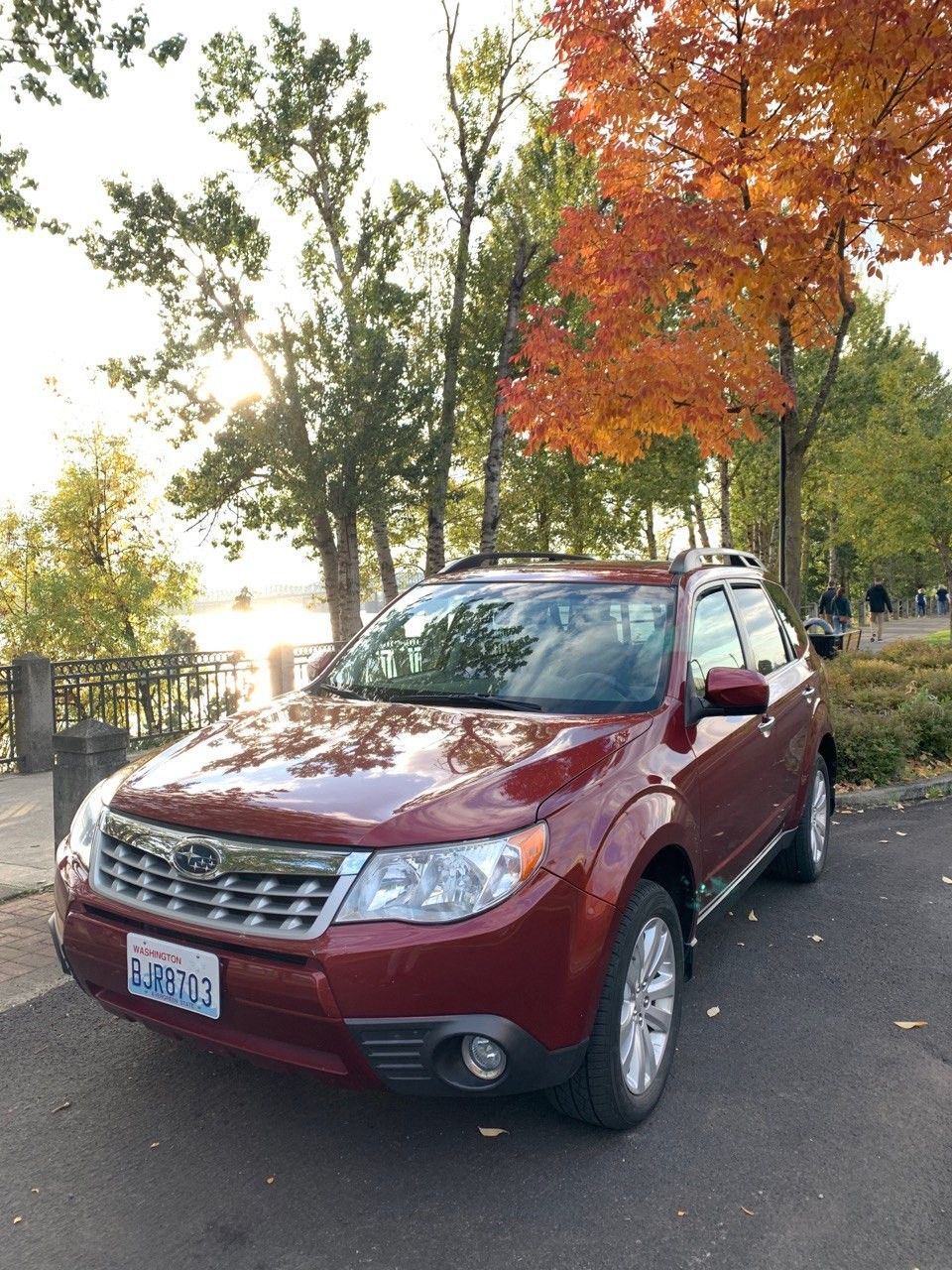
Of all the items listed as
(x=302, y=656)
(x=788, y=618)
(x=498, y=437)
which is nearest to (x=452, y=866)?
(x=788, y=618)

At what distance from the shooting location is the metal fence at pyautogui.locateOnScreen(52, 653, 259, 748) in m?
10.9

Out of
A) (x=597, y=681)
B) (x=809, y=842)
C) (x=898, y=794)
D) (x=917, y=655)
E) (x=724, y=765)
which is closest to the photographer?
(x=597, y=681)

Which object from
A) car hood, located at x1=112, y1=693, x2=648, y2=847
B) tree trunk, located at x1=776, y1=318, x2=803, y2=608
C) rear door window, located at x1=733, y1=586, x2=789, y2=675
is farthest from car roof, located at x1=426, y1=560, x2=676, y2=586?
tree trunk, located at x1=776, y1=318, x2=803, y2=608

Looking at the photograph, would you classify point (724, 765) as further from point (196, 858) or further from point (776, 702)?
point (196, 858)

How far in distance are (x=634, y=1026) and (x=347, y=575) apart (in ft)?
62.7

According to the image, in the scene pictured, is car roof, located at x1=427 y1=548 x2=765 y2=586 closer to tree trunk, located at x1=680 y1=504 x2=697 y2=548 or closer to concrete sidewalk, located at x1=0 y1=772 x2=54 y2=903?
concrete sidewalk, located at x1=0 y1=772 x2=54 y2=903

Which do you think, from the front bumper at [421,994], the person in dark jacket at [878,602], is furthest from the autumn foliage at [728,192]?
the person in dark jacket at [878,602]

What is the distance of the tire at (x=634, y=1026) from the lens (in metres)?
2.82

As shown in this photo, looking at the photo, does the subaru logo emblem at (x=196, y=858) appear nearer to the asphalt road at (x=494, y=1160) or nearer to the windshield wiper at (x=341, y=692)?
the asphalt road at (x=494, y=1160)

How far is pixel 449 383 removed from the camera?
21.1 m

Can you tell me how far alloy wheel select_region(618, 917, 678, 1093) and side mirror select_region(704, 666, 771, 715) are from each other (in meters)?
0.86

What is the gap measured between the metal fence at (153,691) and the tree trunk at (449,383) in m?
9.49

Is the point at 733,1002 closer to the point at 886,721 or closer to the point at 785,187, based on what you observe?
the point at 886,721

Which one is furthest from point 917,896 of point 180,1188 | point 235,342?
point 235,342
